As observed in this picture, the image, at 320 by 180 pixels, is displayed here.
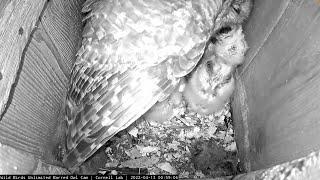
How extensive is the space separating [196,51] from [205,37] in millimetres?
87

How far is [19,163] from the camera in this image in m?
1.12

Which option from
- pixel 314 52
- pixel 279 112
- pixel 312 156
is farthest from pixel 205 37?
pixel 312 156

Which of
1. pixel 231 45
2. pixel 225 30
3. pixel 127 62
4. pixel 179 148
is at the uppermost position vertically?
pixel 225 30

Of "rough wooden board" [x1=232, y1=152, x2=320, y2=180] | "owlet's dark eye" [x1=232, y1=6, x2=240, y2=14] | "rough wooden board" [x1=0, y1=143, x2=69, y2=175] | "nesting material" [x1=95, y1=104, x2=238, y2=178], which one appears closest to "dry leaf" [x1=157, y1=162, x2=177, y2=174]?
"nesting material" [x1=95, y1=104, x2=238, y2=178]

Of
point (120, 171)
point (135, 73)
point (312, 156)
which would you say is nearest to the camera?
point (312, 156)

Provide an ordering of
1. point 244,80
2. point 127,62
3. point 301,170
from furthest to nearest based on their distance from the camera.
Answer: point 244,80, point 127,62, point 301,170

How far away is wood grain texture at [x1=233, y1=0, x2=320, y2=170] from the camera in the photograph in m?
1.10

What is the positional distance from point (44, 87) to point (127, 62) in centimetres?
35

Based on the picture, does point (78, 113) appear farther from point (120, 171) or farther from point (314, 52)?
point (314, 52)

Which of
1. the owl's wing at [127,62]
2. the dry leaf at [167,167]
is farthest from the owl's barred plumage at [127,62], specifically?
the dry leaf at [167,167]

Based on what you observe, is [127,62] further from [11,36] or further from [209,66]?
[209,66]

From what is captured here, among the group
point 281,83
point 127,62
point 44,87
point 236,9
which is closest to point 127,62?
point 127,62

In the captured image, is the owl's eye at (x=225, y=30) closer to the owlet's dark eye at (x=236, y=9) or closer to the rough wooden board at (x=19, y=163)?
the owlet's dark eye at (x=236, y=9)

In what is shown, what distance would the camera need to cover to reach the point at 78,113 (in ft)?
5.21
